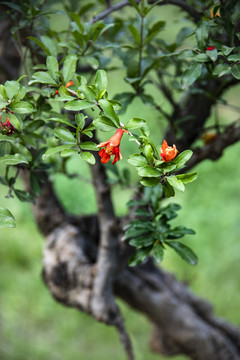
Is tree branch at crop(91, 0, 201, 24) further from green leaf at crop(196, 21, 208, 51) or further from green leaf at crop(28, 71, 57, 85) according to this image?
green leaf at crop(28, 71, 57, 85)

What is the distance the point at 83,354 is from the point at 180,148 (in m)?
1.23

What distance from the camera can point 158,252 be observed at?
29.6 inches

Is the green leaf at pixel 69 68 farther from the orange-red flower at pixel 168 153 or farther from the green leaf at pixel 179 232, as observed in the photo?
the green leaf at pixel 179 232

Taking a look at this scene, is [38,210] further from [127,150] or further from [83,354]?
[127,150]

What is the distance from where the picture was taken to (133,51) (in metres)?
0.95

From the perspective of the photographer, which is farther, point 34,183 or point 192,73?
point 34,183

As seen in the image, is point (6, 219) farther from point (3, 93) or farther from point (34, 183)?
point (34, 183)

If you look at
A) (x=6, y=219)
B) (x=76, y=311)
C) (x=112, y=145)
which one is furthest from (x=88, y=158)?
(x=76, y=311)

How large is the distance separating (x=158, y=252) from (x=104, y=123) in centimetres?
30

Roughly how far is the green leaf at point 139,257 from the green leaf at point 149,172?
0.91 feet

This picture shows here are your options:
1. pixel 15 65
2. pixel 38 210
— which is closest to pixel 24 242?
pixel 38 210

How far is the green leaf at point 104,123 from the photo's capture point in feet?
1.81

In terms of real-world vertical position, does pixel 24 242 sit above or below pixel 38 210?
below

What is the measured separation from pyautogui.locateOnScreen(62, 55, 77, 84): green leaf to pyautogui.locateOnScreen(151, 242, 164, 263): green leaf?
1.11 feet
